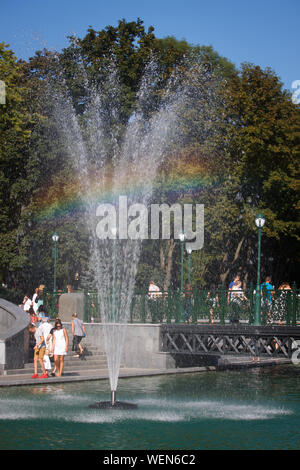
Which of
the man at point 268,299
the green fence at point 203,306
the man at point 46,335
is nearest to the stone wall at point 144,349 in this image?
the green fence at point 203,306

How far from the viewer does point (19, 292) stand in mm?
49406

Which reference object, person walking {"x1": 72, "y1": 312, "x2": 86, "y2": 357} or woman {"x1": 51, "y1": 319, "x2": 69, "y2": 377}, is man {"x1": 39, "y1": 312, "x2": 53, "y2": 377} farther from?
person walking {"x1": 72, "y1": 312, "x2": 86, "y2": 357}

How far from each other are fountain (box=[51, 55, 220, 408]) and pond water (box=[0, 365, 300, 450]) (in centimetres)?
1816

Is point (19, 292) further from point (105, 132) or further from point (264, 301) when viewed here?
point (264, 301)

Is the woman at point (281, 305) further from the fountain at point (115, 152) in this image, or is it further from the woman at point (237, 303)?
the fountain at point (115, 152)

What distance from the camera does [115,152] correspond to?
144 feet

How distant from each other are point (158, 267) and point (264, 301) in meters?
25.3

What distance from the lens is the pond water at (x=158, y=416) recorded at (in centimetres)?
1322

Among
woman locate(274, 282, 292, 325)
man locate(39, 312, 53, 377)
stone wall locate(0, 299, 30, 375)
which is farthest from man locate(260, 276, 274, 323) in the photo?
stone wall locate(0, 299, 30, 375)

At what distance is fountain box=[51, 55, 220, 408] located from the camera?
137ft

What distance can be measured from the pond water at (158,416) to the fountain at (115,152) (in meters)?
18.2

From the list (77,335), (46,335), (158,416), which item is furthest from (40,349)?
(158,416)

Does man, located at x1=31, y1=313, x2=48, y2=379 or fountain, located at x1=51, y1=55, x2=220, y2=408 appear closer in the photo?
man, located at x1=31, y1=313, x2=48, y2=379
